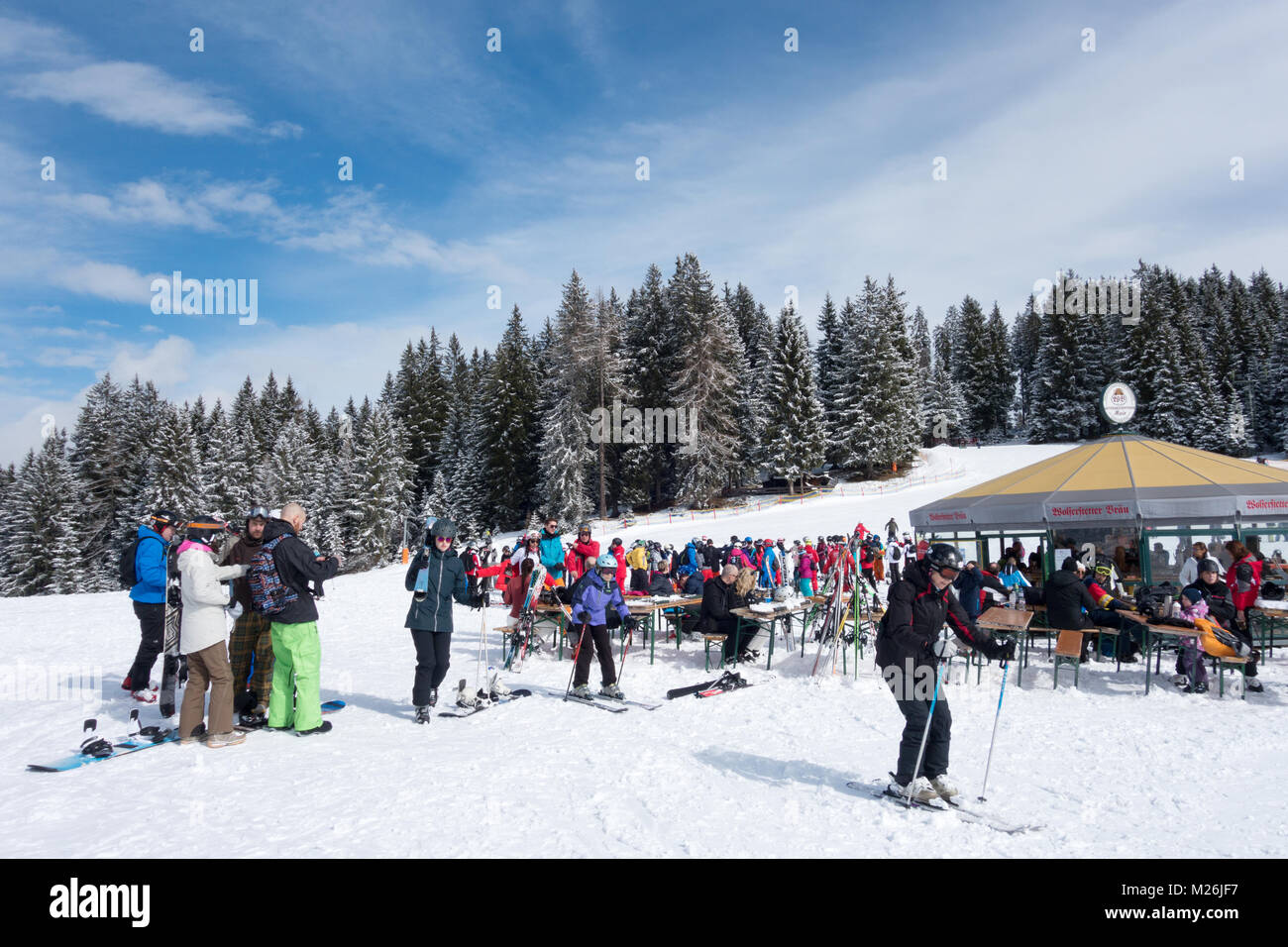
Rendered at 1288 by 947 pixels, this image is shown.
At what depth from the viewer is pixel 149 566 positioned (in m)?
7.73

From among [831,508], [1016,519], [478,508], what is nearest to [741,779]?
[1016,519]

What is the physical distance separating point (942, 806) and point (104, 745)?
6669 millimetres

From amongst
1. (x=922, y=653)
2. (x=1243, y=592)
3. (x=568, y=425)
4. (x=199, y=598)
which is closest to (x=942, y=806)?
(x=922, y=653)

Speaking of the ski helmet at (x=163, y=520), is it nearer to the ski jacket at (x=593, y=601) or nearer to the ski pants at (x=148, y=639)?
the ski pants at (x=148, y=639)

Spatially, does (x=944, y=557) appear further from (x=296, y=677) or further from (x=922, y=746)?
(x=296, y=677)

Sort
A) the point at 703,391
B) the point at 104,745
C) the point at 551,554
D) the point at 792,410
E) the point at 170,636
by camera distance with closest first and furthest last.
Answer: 1. the point at 104,745
2. the point at 170,636
3. the point at 551,554
4. the point at 703,391
5. the point at 792,410

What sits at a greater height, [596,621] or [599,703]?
[596,621]

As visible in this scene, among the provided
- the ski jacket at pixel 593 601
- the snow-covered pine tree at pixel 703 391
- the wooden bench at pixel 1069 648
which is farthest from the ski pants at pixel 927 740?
the snow-covered pine tree at pixel 703 391

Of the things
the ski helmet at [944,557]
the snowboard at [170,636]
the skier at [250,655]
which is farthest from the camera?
the snowboard at [170,636]

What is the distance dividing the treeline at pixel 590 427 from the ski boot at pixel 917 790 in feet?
127

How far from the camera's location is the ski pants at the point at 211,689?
6090mm

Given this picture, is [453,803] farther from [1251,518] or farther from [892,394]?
[892,394]
